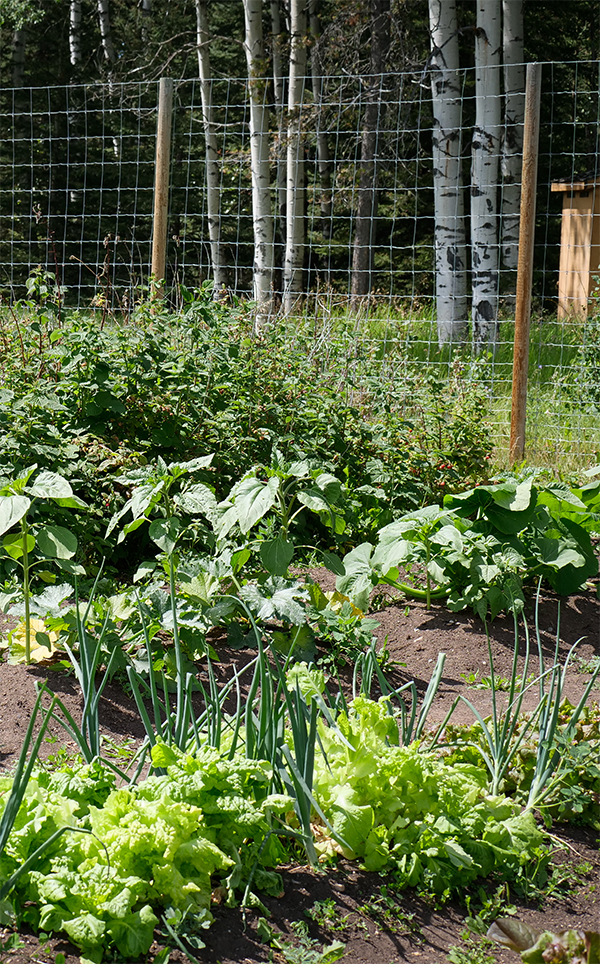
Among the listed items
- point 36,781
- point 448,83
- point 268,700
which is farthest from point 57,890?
point 448,83

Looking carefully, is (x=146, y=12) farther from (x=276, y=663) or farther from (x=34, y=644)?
(x=276, y=663)

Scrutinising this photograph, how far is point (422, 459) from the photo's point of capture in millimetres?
4477

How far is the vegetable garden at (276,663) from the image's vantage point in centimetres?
167

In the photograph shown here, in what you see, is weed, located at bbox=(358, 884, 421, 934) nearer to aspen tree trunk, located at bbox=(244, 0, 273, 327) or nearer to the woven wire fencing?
the woven wire fencing

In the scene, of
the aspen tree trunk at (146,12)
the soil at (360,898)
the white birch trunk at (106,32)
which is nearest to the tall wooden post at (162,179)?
the soil at (360,898)

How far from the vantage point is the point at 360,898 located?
181cm

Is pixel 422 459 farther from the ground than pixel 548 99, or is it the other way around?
pixel 548 99

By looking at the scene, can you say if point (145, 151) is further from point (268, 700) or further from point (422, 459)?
point (268, 700)

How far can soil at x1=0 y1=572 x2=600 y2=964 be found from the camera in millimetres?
1637

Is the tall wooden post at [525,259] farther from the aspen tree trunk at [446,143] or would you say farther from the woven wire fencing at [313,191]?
the aspen tree trunk at [446,143]

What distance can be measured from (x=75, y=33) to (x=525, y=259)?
19.3 meters

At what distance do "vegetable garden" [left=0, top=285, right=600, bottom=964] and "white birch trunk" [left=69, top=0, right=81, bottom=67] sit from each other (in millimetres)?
18859

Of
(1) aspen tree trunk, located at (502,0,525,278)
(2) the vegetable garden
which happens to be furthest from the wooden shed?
(2) the vegetable garden

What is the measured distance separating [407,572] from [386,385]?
1335mm
